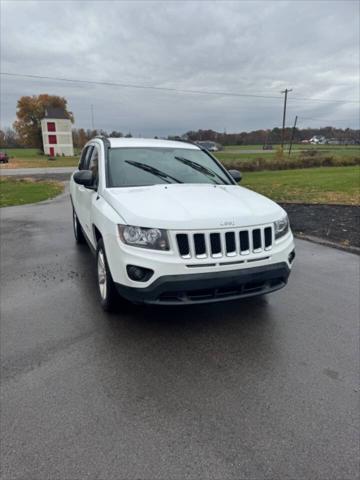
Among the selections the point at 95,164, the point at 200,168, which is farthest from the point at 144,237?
the point at 95,164

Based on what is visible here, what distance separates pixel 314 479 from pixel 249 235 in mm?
1878

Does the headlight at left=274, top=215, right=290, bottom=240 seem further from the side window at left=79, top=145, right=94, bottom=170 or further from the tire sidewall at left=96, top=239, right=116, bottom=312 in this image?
the side window at left=79, top=145, right=94, bottom=170

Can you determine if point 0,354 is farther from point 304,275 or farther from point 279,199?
point 279,199

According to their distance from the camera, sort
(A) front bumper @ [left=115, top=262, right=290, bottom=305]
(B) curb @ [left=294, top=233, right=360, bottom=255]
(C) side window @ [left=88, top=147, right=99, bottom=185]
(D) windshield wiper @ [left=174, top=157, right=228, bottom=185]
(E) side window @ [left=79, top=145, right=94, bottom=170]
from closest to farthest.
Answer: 1. (A) front bumper @ [left=115, top=262, right=290, bottom=305]
2. (C) side window @ [left=88, top=147, right=99, bottom=185]
3. (D) windshield wiper @ [left=174, top=157, right=228, bottom=185]
4. (E) side window @ [left=79, top=145, right=94, bottom=170]
5. (B) curb @ [left=294, top=233, right=360, bottom=255]

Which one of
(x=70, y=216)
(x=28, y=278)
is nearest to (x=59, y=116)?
(x=70, y=216)

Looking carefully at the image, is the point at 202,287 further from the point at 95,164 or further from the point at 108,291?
the point at 95,164

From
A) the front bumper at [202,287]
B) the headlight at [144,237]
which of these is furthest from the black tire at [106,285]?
the headlight at [144,237]

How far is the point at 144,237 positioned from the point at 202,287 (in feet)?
2.20

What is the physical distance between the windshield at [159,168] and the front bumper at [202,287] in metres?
1.52

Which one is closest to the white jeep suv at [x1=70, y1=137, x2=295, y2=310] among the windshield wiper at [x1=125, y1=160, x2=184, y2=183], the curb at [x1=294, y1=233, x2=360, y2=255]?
the windshield wiper at [x1=125, y1=160, x2=184, y2=183]

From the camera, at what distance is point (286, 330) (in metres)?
3.57

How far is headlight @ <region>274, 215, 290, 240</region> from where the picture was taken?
11.6 feet

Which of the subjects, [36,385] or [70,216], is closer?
[36,385]

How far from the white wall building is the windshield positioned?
227ft
